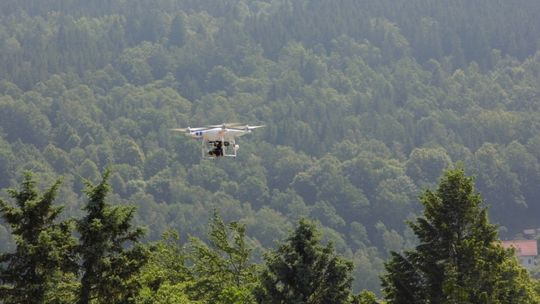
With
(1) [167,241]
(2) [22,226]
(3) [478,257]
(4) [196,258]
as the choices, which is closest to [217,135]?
(4) [196,258]

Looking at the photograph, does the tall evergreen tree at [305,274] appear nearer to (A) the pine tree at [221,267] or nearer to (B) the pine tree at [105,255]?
(B) the pine tree at [105,255]

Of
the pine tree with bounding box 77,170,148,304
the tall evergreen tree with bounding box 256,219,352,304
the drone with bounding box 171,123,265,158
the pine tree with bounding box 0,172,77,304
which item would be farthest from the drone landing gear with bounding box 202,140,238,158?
the pine tree with bounding box 0,172,77,304

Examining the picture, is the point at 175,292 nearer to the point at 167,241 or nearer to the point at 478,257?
the point at 478,257

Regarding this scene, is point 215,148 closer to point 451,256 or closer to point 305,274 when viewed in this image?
point 305,274

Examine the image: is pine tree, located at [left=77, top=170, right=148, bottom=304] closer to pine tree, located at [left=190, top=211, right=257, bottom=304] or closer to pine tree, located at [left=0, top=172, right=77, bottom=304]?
pine tree, located at [left=0, top=172, right=77, bottom=304]

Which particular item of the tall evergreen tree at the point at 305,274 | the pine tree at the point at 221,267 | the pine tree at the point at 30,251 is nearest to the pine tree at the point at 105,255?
the pine tree at the point at 30,251

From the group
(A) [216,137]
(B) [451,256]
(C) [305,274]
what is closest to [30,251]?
(C) [305,274]
